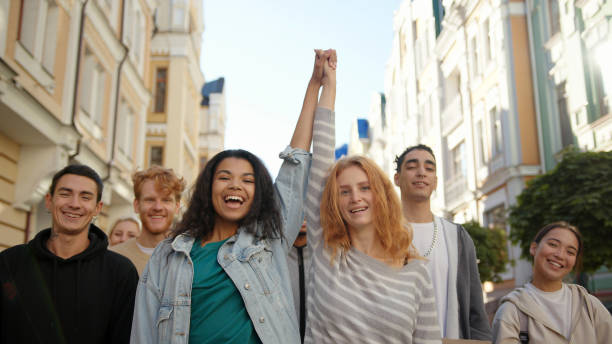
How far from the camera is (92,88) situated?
1362 cm

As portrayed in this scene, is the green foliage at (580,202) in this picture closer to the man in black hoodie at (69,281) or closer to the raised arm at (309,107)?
the raised arm at (309,107)

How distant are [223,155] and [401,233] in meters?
1.05

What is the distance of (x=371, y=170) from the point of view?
114 inches

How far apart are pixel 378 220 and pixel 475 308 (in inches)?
52.2

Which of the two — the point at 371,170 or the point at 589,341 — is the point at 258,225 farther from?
the point at 589,341

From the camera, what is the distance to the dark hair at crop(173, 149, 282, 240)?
288 cm

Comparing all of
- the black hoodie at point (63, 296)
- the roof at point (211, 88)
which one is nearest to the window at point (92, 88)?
the black hoodie at point (63, 296)

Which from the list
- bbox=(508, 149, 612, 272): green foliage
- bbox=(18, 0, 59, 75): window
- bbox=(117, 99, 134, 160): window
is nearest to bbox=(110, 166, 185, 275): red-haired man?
bbox=(18, 0, 59, 75): window

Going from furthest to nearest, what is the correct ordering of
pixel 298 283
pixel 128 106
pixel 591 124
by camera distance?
pixel 128 106
pixel 591 124
pixel 298 283

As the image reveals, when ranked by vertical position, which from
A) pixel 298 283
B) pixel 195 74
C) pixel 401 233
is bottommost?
pixel 298 283

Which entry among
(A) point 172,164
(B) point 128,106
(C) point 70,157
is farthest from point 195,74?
(C) point 70,157

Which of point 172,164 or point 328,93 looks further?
point 172,164

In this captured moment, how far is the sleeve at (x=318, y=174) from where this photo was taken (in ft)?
9.69

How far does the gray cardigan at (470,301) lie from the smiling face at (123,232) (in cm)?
389
